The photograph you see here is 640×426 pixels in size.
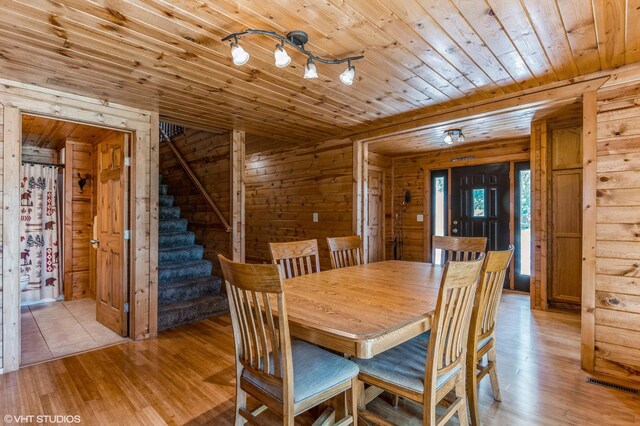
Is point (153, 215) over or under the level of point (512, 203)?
under

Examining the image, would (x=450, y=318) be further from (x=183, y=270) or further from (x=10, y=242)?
(x=183, y=270)

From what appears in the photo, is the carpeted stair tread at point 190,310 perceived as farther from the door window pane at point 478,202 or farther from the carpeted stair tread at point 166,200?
the door window pane at point 478,202

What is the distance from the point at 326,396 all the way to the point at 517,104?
9.55ft

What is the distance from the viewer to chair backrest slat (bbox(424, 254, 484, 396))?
142 centimetres

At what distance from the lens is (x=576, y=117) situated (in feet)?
12.6

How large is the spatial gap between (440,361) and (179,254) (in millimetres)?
3897

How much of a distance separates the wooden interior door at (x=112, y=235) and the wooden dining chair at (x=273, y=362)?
7.76 feet

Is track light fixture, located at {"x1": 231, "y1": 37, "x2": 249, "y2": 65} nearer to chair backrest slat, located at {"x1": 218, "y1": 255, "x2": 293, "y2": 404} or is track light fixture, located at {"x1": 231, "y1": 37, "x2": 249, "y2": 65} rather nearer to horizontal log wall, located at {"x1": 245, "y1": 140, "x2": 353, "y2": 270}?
chair backrest slat, located at {"x1": 218, "y1": 255, "x2": 293, "y2": 404}

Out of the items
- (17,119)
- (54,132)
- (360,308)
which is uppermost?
(54,132)

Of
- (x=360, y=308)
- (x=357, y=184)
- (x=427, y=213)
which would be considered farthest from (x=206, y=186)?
(x=360, y=308)

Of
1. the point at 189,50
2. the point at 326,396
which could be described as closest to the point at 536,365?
the point at 326,396

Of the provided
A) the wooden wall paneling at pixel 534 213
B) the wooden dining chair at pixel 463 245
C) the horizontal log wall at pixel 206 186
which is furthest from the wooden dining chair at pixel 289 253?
the wooden wall paneling at pixel 534 213

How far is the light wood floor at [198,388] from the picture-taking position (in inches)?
80.1

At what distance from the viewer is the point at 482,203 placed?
16.9 feet
